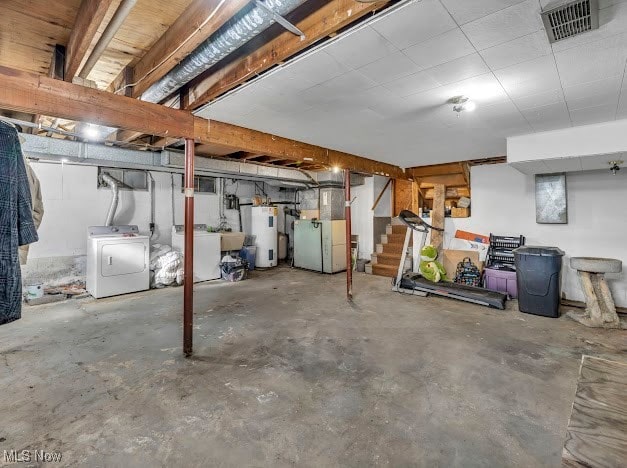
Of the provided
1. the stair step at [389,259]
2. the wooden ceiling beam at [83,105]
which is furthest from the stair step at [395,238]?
the wooden ceiling beam at [83,105]

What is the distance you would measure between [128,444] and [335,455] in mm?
1179

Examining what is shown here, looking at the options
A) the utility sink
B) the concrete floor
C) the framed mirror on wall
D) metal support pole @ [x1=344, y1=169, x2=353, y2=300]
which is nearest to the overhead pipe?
the concrete floor

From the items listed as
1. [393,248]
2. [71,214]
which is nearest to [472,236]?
[393,248]

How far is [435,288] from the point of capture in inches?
183

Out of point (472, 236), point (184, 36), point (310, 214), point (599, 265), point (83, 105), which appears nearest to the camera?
point (184, 36)

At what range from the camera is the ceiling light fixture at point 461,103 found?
2.52m

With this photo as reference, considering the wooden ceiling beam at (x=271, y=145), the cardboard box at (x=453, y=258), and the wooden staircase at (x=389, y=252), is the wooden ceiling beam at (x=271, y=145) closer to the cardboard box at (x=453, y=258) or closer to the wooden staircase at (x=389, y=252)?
the wooden staircase at (x=389, y=252)

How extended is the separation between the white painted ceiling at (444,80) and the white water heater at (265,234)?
11.4ft

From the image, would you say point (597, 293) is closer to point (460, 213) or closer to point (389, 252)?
point (460, 213)

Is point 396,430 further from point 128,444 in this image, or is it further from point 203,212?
point 203,212

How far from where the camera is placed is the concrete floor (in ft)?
5.41

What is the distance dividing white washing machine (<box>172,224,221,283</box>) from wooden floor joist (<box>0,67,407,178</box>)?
2890 millimetres

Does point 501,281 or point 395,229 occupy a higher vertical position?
point 395,229

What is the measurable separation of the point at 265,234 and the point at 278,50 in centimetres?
539
